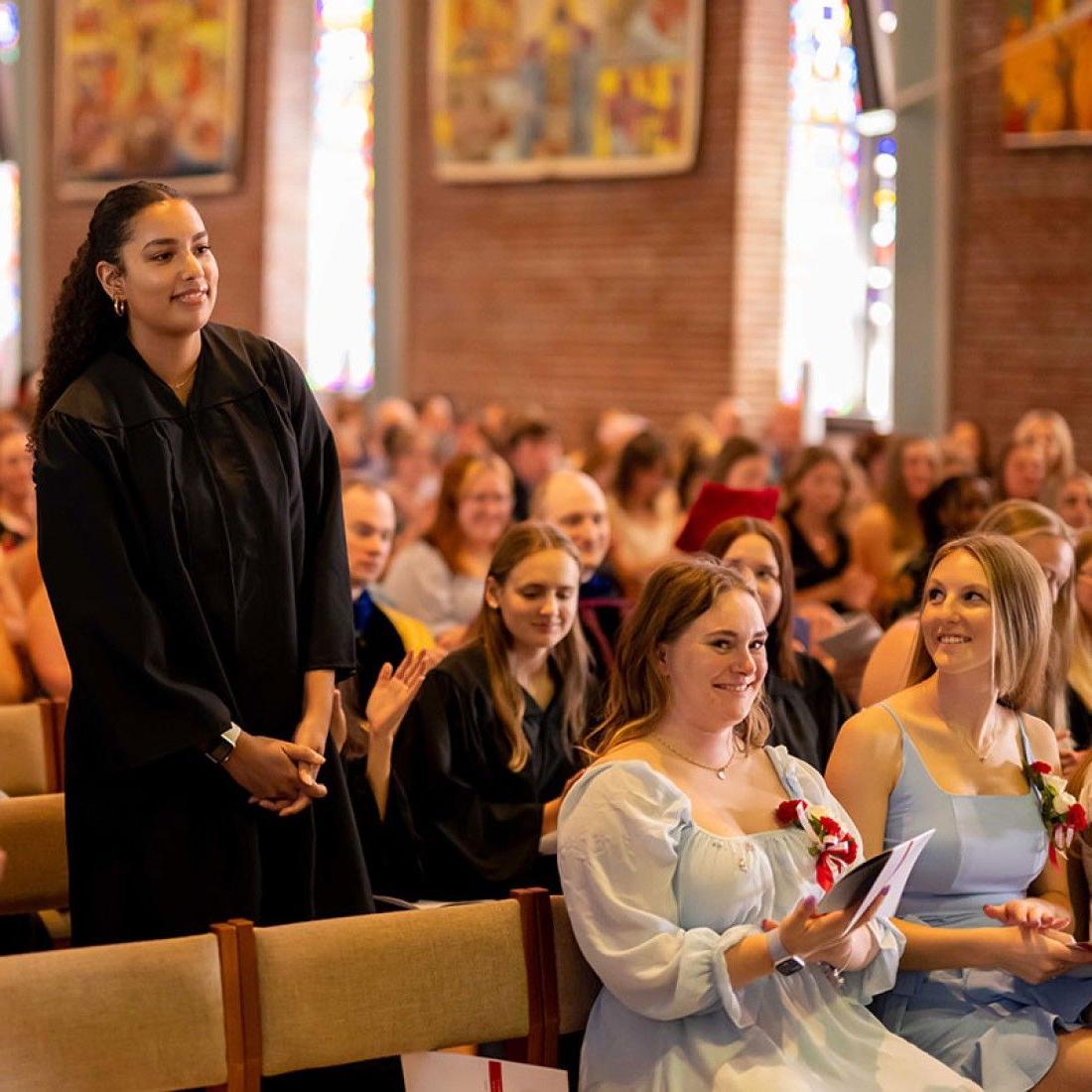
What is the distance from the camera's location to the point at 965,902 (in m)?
3.95

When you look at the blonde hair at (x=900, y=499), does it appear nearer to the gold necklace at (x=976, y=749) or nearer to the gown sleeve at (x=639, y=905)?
the gold necklace at (x=976, y=749)

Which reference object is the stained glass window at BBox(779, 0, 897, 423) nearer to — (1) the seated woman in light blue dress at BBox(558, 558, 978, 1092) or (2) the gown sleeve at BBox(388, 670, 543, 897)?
(2) the gown sleeve at BBox(388, 670, 543, 897)

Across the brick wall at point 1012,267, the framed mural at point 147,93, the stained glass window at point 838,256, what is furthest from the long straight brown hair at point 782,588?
the framed mural at point 147,93

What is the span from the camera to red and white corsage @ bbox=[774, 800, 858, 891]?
3525 mm

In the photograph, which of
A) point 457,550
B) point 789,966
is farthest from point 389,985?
point 457,550

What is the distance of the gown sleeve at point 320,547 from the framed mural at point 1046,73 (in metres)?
9.81

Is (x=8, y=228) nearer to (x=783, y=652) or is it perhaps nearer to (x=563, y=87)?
(x=563, y=87)

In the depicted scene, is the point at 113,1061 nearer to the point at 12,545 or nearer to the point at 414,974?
the point at 414,974

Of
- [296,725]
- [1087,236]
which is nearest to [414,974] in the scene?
[296,725]

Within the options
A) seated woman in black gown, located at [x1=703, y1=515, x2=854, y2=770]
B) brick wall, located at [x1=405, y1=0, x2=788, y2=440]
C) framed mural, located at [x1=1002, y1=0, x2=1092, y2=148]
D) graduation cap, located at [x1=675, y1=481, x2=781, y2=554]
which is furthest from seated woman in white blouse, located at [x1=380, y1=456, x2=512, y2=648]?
brick wall, located at [x1=405, y1=0, x2=788, y2=440]

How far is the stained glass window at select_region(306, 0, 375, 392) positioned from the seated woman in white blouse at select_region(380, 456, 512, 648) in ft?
37.1

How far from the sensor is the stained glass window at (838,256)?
50.5 feet

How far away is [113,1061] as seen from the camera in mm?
3104

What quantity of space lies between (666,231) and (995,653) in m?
11.6
